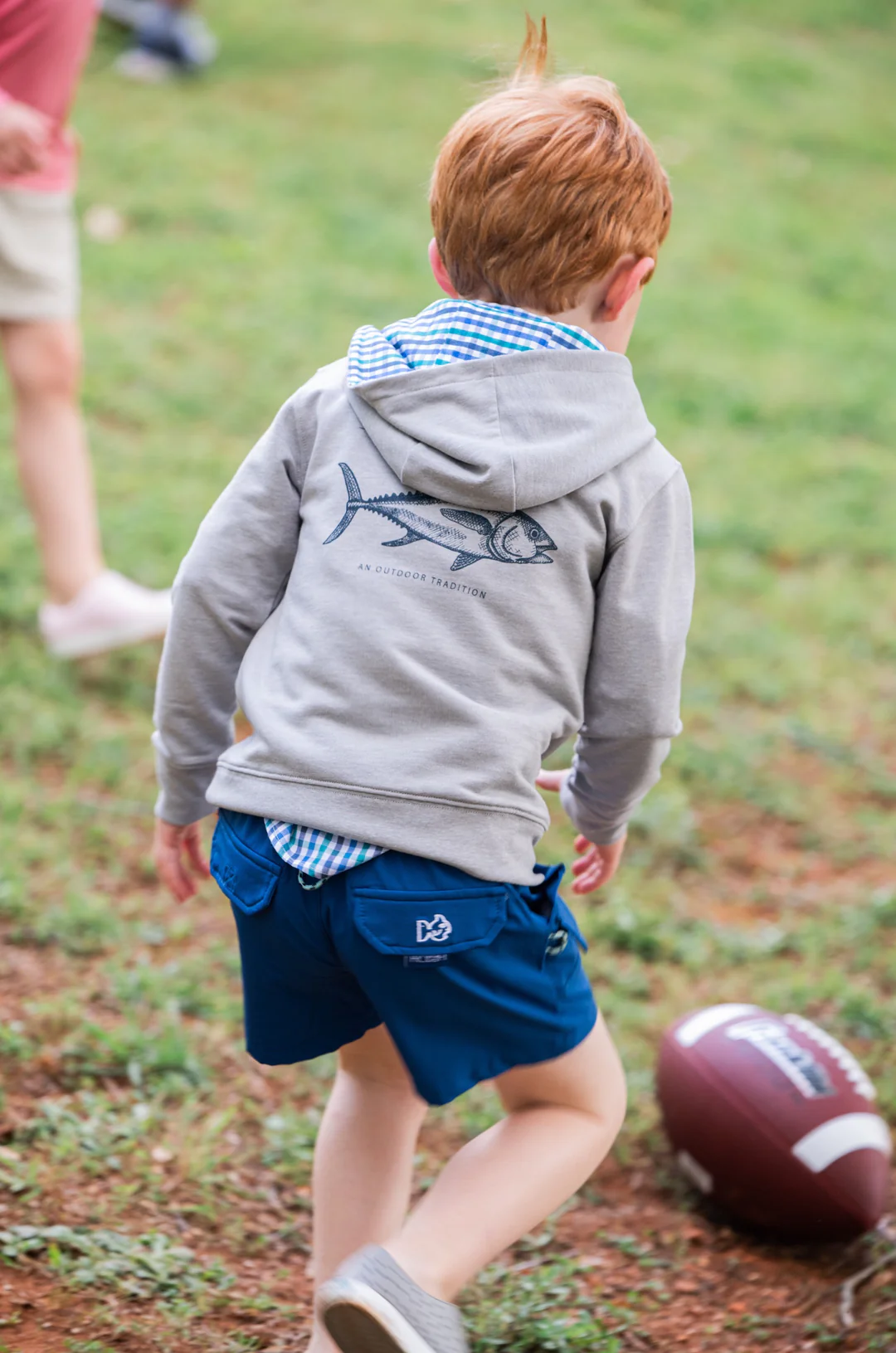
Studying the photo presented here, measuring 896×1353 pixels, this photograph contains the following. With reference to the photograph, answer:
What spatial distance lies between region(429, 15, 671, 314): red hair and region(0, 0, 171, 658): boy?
2.02 meters

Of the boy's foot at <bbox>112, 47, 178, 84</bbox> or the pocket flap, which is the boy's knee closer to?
the pocket flap

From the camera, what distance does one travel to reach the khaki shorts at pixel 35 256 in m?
3.85

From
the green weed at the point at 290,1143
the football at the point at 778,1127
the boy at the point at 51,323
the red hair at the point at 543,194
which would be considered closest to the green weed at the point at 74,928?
the green weed at the point at 290,1143

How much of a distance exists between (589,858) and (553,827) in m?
1.60

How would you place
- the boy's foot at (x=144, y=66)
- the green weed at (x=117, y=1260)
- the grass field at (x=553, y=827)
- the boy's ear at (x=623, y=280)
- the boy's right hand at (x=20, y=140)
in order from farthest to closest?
the boy's foot at (x=144, y=66), the boy's right hand at (x=20, y=140), the grass field at (x=553, y=827), the green weed at (x=117, y=1260), the boy's ear at (x=623, y=280)

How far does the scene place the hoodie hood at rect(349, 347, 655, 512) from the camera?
5.97ft

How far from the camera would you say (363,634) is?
1842 mm

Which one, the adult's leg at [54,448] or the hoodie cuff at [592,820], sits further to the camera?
the adult's leg at [54,448]

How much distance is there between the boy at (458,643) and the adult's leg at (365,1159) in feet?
0.50

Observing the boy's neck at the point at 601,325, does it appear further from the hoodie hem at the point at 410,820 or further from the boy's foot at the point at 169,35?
the boy's foot at the point at 169,35

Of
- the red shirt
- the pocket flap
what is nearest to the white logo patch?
the pocket flap

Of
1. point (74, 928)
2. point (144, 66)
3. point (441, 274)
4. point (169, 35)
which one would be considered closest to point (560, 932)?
point (441, 274)

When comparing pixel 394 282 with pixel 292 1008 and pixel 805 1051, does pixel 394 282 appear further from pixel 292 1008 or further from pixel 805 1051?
pixel 292 1008

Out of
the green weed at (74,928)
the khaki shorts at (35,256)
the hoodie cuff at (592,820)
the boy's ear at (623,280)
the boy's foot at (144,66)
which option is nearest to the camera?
the boy's ear at (623,280)
